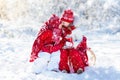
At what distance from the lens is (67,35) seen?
522 cm

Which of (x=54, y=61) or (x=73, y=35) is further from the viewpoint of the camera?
(x=73, y=35)

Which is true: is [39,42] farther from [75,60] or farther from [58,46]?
[75,60]

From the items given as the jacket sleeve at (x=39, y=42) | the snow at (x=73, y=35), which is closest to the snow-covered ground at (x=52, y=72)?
the snow at (x=73, y=35)

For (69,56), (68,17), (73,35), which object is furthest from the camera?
(73,35)

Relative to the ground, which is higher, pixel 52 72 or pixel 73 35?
pixel 73 35

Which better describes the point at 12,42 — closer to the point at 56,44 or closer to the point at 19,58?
the point at 19,58

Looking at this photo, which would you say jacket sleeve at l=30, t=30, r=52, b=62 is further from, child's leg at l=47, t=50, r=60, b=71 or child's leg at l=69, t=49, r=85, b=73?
child's leg at l=69, t=49, r=85, b=73

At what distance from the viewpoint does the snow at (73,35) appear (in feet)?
16.8

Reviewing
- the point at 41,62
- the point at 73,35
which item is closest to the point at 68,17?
the point at 41,62

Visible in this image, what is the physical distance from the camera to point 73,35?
643 centimetres

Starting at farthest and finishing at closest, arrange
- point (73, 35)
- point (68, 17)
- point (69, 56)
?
point (73, 35) < point (69, 56) < point (68, 17)

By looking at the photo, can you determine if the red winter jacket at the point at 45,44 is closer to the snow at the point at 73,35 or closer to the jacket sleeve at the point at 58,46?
the jacket sleeve at the point at 58,46

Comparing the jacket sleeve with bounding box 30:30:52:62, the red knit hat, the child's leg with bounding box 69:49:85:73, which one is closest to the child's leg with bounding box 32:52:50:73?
the jacket sleeve with bounding box 30:30:52:62

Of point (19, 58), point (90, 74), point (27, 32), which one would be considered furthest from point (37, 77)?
point (27, 32)
